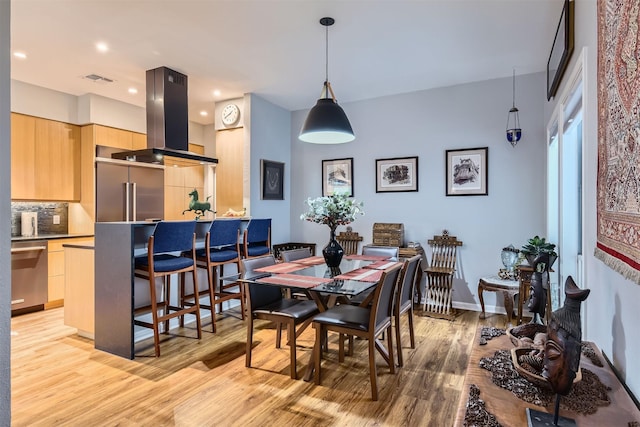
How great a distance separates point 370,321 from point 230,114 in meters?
3.93

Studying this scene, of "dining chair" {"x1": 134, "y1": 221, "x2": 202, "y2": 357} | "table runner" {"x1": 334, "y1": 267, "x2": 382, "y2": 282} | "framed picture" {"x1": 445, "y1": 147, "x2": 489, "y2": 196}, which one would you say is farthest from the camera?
"framed picture" {"x1": 445, "y1": 147, "x2": 489, "y2": 196}

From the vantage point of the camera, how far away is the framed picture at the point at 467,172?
4.48 metres

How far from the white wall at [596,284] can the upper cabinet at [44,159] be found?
5821 millimetres

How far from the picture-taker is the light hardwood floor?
2225mm

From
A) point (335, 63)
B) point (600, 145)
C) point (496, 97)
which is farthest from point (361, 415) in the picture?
point (496, 97)

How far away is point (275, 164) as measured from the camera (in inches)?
219

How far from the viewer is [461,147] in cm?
462

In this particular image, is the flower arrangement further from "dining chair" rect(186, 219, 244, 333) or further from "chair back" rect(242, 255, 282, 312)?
"dining chair" rect(186, 219, 244, 333)

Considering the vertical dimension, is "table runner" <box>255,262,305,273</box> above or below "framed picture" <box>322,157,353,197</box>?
below

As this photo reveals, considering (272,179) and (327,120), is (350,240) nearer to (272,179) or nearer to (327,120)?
(272,179)

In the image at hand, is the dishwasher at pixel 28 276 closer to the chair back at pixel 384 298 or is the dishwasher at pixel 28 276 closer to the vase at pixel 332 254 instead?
the vase at pixel 332 254

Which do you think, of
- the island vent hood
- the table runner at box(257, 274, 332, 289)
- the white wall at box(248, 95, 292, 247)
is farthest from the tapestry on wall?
the white wall at box(248, 95, 292, 247)

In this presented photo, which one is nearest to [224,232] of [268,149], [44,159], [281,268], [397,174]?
[281,268]

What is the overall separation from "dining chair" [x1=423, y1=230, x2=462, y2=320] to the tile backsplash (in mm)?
5361
